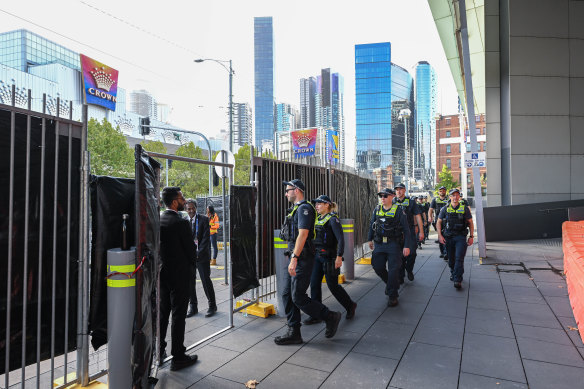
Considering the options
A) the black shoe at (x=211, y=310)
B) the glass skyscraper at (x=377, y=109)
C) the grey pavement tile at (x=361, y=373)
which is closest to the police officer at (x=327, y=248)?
the grey pavement tile at (x=361, y=373)

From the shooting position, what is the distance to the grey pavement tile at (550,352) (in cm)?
412

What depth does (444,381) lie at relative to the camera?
370cm

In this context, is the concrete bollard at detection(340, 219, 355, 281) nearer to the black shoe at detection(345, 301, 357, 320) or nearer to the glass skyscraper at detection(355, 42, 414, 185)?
the black shoe at detection(345, 301, 357, 320)

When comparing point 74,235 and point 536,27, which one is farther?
point 536,27

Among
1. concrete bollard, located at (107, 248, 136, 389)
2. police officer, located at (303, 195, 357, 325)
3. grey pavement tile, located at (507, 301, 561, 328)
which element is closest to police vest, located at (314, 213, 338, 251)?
police officer, located at (303, 195, 357, 325)

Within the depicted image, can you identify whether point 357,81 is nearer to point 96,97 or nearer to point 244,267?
point 96,97

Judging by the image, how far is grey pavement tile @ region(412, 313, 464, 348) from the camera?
4719mm

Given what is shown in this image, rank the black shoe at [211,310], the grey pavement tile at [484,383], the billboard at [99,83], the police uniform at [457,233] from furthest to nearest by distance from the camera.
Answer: the billboard at [99,83], the police uniform at [457,233], the black shoe at [211,310], the grey pavement tile at [484,383]

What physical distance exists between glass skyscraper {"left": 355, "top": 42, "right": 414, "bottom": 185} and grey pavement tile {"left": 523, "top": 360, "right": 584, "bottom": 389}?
379ft

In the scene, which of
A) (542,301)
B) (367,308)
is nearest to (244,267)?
(367,308)

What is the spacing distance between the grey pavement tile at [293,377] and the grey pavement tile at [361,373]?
11 centimetres

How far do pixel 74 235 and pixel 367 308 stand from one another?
14.8 ft

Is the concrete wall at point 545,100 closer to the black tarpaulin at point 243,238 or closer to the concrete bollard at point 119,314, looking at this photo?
the black tarpaulin at point 243,238

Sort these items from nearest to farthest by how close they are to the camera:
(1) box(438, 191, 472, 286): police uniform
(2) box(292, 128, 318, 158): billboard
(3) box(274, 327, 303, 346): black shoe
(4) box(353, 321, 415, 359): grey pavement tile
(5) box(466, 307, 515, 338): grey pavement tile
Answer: (4) box(353, 321, 415, 359): grey pavement tile → (3) box(274, 327, 303, 346): black shoe → (5) box(466, 307, 515, 338): grey pavement tile → (1) box(438, 191, 472, 286): police uniform → (2) box(292, 128, 318, 158): billboard
